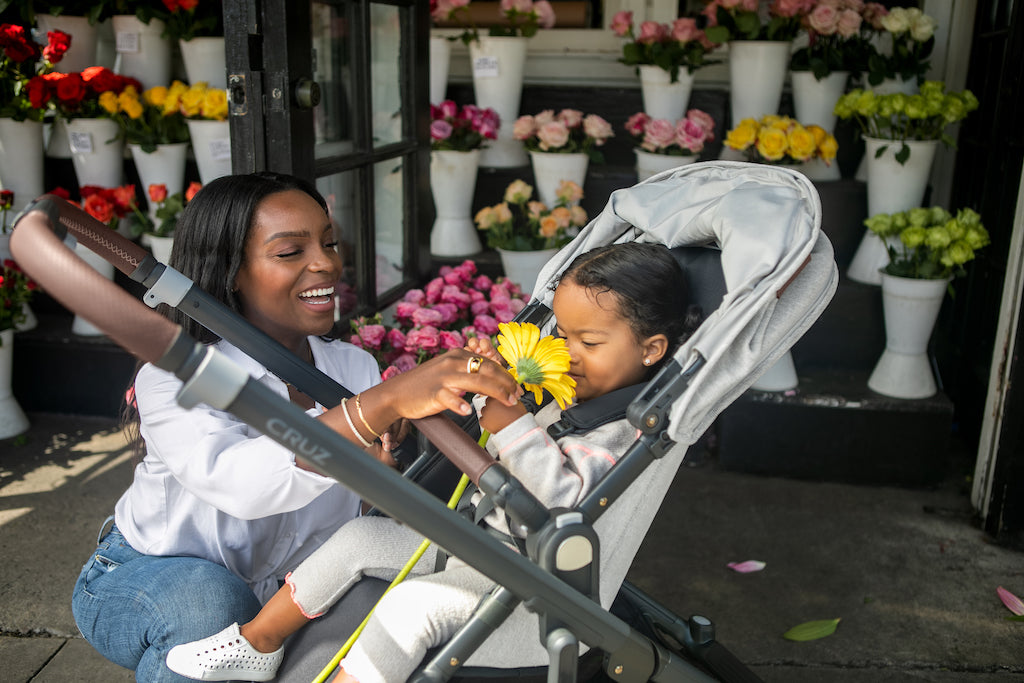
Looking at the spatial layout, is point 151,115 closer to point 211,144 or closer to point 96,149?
point 96,149

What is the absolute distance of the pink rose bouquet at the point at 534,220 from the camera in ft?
11.4

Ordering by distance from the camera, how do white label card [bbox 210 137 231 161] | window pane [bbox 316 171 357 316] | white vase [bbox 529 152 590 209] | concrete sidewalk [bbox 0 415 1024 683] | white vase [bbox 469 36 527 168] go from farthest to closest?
1. white vase [bbox 469 36 527 168]
2. white vase [bbox 529 152 590 209]
3. white label card [bbox 210 137 231 161]
4. window pane [bbox 316 171 357 316]
5. concrete sidewalk [bbox 0 415 1024 683]

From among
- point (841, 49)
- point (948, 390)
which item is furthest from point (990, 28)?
point (948, 390)

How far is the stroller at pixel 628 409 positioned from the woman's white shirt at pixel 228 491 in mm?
178

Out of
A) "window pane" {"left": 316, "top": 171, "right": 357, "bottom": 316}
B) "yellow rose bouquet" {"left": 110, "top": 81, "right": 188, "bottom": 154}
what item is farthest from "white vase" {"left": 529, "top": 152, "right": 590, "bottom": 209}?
"yellow rose bouquet" {"left": 110, "top": 81, "right": 188, "bottom": 154}

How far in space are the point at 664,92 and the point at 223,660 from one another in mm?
3017

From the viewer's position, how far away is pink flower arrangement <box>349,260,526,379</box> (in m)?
2.54

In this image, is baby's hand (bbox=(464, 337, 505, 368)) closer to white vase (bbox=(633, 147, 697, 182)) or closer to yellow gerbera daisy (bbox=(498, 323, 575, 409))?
yellow gerbera daisy (bbox=(498, 323, 575, 409))

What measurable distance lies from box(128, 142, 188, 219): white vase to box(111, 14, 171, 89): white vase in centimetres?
33

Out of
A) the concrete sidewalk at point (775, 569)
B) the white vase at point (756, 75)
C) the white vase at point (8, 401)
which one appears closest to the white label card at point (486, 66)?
the white vase at point (756, 75)

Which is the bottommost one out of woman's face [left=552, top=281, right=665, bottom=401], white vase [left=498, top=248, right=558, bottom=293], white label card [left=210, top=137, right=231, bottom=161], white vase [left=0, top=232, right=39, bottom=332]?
white vase [left=0, top=232, right=39, bottom=332]

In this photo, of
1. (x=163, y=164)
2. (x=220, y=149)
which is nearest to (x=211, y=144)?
(x=220, y=149)

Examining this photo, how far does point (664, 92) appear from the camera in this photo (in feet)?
12.7

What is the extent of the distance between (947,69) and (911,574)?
2300 millimetres
